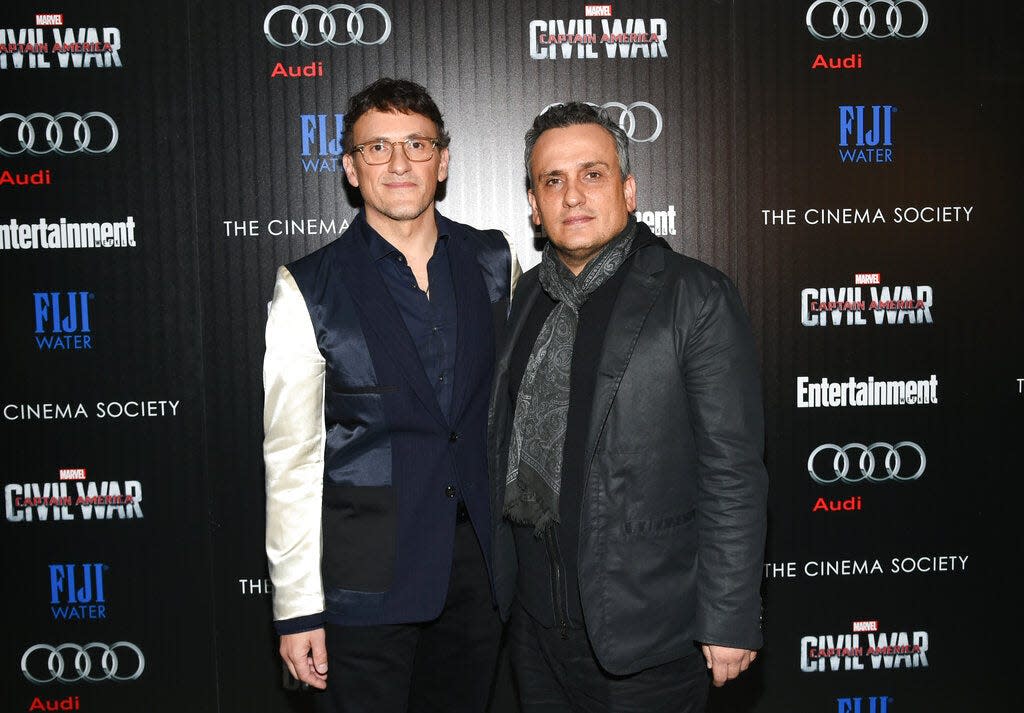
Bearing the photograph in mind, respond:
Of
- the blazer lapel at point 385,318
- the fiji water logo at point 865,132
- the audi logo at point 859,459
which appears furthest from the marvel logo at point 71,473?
the fiji water logo at point 865,132

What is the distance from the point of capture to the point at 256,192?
270 centimetres

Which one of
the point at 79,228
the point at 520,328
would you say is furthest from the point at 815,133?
the point at 79,228

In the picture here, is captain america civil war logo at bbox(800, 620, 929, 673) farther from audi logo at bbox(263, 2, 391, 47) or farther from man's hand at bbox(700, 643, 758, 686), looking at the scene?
audi logo at bbox(263, 2, 391, 47)

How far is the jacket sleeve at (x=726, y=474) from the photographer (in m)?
1.44

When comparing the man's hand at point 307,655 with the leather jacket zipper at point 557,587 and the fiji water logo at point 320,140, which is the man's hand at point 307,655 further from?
the fiji water logo at point 320,140

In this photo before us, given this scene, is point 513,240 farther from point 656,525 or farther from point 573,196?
point 656,525

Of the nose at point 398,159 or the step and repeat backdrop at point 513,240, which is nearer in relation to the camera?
the nose at point 398,159

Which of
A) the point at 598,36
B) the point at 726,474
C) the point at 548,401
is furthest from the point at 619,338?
the point at 598,36

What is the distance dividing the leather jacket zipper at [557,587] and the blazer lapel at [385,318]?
352mm

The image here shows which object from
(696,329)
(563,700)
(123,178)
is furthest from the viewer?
(123,178)

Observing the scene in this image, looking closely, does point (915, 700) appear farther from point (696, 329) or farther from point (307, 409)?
point (307, 409)

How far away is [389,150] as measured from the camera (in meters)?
1.81

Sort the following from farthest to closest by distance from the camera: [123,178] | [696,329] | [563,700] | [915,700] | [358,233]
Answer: [915,700]
[123,178]
[358,233]
[563,700]
[696,329]

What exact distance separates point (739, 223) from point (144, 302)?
6.77ft
